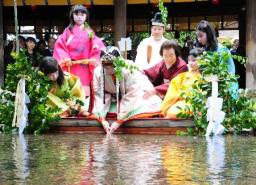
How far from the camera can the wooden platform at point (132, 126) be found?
28.5 ft

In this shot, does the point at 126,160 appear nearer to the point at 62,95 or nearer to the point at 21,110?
the point at 21,110

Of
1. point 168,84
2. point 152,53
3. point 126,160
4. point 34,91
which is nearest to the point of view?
point 126,160

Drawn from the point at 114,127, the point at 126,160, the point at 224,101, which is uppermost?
the point at 224,101

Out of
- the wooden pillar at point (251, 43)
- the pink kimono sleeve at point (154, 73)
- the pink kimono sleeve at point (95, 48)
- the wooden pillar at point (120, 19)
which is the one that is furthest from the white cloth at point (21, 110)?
the wooden pillar at point (251, 43)

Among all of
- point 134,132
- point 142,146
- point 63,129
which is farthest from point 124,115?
point 142,146

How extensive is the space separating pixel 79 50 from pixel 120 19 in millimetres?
4832

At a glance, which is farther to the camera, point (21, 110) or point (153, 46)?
point (153, 46)

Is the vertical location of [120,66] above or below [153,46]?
below

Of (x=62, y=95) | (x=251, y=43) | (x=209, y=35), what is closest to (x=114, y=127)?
(x=62, y=95)

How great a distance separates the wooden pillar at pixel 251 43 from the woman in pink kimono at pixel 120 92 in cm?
655

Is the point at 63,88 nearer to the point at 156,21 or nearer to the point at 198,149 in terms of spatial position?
the point at 156,21

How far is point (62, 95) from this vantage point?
9219 millimetres

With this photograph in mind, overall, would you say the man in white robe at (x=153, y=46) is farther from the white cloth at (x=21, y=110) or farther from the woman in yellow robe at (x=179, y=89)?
the white cloth at (x=21, y=110)

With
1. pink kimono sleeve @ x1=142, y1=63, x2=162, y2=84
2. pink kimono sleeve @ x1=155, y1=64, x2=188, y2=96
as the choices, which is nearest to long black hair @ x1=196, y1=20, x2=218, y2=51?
pink kimono sleeve @ x1=155, y1=64, x2=188, y2=96
